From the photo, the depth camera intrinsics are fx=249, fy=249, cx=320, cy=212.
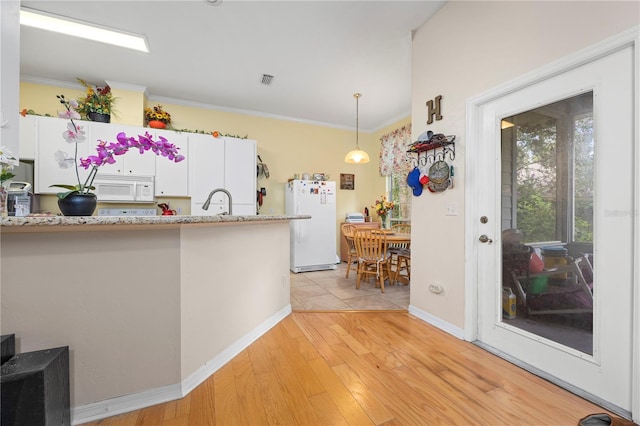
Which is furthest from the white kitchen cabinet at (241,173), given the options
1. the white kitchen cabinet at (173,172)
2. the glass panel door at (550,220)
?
the glass panel door at (550,220)

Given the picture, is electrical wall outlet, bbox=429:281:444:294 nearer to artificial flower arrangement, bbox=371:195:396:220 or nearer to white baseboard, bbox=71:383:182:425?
white baseboard, bbox=71:383:182:425

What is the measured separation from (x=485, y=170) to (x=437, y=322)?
137cm

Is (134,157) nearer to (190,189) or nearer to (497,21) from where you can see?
(190,189)

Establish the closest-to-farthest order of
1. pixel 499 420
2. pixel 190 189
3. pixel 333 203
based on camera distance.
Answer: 1. pixel 499 420
2. pixel 190 189
3. pixel 333 203

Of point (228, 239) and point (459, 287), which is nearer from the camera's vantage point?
point (228, 239)

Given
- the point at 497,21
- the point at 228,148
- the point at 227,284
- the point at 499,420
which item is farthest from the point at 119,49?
the point at 499,420

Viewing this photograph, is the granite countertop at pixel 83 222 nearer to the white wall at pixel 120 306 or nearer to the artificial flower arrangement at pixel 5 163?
the white wall at pixel 120 306

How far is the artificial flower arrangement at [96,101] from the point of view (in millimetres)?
3406

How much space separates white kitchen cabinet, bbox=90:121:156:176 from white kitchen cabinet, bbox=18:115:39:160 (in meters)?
0.56

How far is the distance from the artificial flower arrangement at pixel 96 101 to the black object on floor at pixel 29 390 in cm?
364

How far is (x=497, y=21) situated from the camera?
180cm

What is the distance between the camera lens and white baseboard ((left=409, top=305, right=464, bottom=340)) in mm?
2053

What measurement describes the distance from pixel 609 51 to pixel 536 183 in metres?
0.76

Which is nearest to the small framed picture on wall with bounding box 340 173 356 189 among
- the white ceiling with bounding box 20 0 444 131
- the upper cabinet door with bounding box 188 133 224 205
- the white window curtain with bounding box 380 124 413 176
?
the white window curtain with bounding box 380 124 413 176
